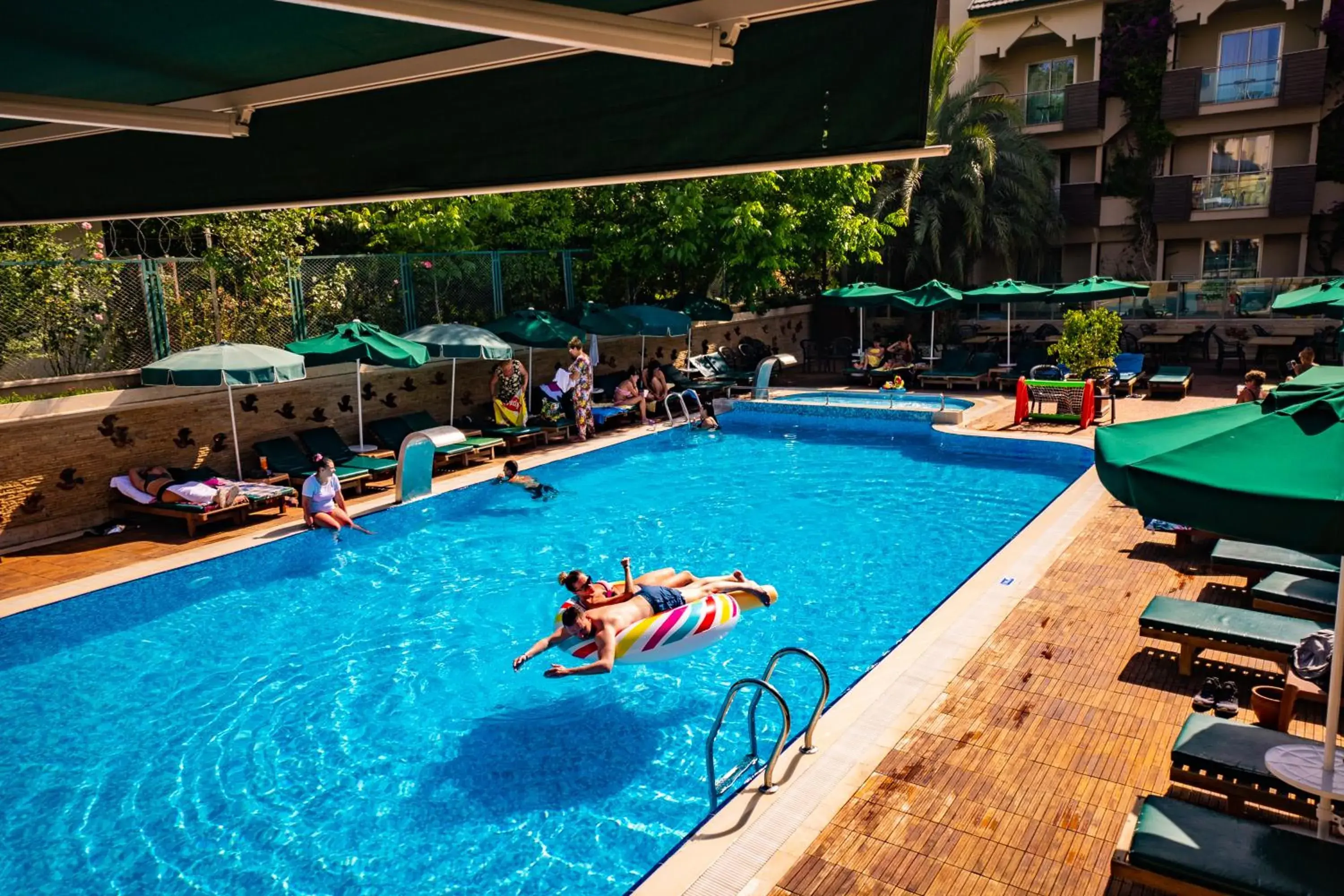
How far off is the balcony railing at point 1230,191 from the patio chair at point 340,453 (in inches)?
1057

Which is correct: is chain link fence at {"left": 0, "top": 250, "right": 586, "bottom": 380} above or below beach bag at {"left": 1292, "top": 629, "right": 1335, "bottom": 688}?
above

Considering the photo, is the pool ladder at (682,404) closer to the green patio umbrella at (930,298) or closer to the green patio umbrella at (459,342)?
the green patio umbrella at (459,342)

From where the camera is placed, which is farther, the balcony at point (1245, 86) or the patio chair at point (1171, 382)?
the balcony at point (1245, 86)

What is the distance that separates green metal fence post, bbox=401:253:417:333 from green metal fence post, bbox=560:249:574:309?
4752mm

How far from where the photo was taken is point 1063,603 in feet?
29.9

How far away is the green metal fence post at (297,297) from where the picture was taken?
55.2ft

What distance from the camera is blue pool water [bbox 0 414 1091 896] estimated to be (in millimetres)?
6395

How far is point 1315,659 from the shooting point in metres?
6.23

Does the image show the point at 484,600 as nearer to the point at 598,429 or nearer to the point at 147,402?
the point at 147,402

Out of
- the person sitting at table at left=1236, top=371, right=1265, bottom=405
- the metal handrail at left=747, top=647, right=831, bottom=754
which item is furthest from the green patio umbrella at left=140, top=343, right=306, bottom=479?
the person sitting at table at left=1236, top=371, right=1265, bottom=405

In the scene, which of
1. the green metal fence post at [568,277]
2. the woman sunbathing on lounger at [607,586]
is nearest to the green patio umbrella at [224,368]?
the woman sunbathing on lounger at [607,586]

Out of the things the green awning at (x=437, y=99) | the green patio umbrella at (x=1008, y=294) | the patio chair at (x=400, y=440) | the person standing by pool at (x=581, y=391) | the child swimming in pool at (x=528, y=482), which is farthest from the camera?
the green patio umbrella at (x=1008, y=294)

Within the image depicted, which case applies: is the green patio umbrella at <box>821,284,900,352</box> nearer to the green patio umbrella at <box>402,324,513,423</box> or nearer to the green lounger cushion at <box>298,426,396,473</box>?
the green patio umbrella at <box>402,324,513,423</box>

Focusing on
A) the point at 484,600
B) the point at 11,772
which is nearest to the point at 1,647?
the point at 11,772
